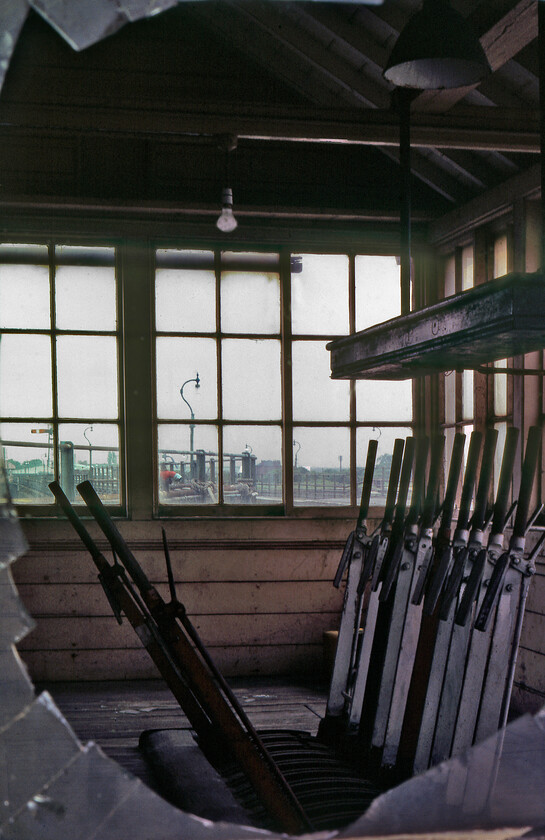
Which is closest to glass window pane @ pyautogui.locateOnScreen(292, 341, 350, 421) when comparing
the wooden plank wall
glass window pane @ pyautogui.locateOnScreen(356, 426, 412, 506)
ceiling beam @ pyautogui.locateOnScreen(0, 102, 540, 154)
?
glass window pane @ pyautogui.locateOnScreen(356, 426, 412, 506)

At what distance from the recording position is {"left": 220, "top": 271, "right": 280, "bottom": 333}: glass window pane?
4.38 metres

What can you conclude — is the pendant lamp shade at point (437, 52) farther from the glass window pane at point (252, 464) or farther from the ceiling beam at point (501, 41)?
the glass window pane at point (252, 464)

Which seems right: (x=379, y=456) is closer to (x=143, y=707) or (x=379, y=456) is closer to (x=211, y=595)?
(x=211, y=595)

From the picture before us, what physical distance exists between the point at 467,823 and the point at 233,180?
13.6 ft

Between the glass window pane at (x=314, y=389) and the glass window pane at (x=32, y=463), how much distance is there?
4.38 ft

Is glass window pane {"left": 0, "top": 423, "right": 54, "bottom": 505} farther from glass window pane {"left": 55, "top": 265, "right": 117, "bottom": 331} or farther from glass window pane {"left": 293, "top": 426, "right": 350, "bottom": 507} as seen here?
glass window pane {"left": 293, "top": 426, "right": 350, "bottom": 507}

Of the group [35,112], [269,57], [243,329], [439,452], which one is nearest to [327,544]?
[243,329]

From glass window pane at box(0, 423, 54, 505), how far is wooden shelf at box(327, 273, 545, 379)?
2484 mm

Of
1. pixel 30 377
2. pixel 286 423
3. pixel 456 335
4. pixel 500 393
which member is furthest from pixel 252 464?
pixel 456 335

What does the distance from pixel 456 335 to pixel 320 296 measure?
3.10m

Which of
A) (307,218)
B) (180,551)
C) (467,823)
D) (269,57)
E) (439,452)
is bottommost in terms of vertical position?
(180,551)

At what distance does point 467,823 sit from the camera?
582mm

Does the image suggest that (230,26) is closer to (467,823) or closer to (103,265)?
(103,265)

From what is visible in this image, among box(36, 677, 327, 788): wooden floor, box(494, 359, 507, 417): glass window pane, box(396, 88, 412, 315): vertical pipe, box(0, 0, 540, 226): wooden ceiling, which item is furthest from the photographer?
box(494, 359, 507, 417): glass window pane
